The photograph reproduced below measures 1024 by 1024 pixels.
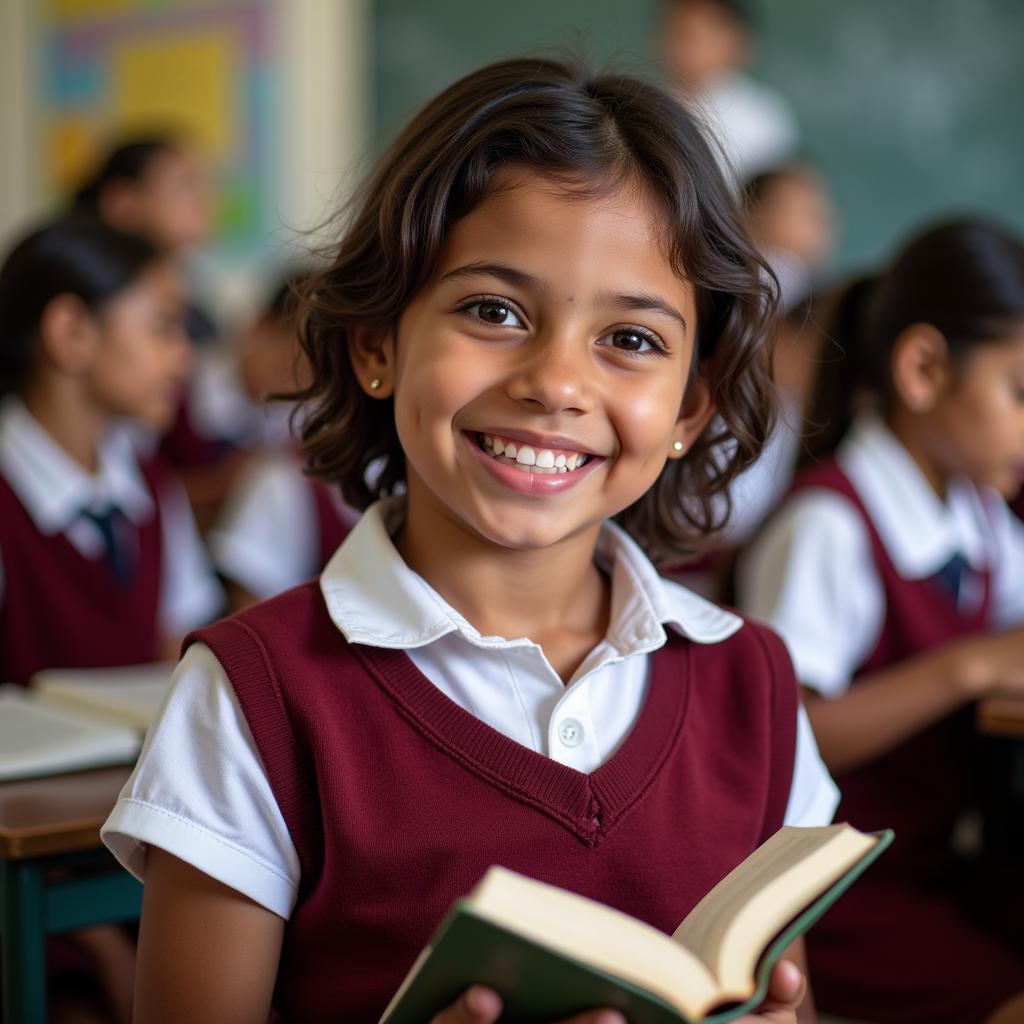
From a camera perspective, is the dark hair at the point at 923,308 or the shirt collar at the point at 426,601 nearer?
the shirt collar at the point at 426,601

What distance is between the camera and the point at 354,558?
1.13 metres

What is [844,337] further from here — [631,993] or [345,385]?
[631,993]

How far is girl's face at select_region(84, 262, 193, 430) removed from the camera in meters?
2.45

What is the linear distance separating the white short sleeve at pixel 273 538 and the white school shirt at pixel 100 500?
17 centimetres

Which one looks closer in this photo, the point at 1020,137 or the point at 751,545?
the point at 751,545

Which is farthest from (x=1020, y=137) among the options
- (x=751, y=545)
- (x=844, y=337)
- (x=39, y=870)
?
(x=39, y=870)

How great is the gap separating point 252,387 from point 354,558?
3.11m

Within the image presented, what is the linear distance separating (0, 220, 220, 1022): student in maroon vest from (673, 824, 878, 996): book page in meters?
1.52

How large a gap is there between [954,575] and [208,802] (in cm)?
117

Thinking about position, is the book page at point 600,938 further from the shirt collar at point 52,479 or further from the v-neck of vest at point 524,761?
the shirt collar at point 52,479

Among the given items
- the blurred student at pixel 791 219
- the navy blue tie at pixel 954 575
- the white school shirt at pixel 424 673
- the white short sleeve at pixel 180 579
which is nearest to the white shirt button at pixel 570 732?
the white school shirt at pixel 424 673

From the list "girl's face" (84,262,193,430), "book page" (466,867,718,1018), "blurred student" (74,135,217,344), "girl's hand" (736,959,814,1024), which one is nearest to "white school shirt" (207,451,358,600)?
"girl's face" (84,262,193,430)

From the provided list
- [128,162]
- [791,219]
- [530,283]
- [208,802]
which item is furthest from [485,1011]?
[128,162]

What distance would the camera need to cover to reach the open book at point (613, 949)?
729 mm
